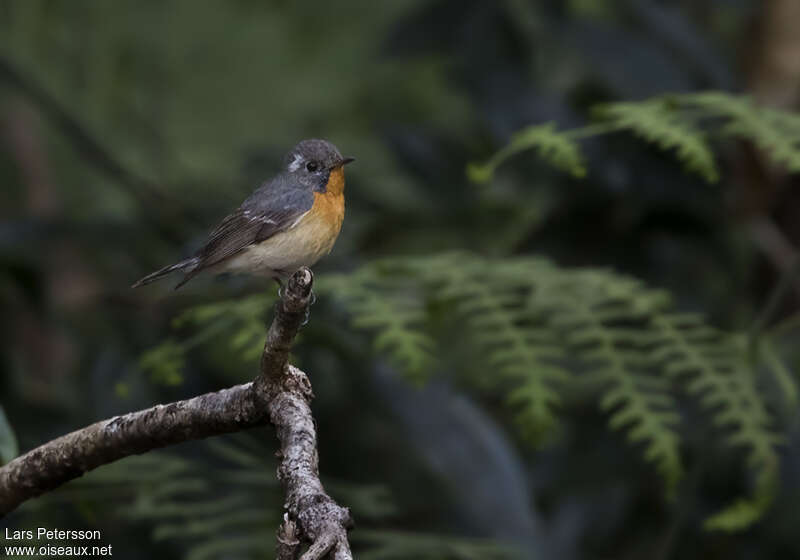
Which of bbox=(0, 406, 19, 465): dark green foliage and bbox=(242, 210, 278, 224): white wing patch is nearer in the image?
bbox=(0, 406, 19, 465): dark green foliage

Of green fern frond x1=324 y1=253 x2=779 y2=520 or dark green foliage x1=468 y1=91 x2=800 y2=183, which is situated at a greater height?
dark green foliage x1=468 y1=91 x2=800 y2=183

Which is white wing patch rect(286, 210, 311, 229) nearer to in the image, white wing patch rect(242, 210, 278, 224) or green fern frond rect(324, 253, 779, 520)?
white wing patch rect(242, 210, 278, 224)

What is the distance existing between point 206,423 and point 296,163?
4.03 feet

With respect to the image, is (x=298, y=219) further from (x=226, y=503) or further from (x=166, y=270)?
(x=226, y=503)

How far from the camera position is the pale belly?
105 inches

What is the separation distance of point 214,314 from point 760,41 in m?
2.94

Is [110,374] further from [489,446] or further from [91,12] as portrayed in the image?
[91,12]

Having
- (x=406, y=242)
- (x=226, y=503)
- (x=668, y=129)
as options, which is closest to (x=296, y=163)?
(x=226, y=503)

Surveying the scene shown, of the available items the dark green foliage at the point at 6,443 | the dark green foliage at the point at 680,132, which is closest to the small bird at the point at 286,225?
the dark green foliage at the point at 680,132

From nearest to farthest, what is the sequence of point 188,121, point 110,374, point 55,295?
point 110,374, point 55,295, point 188,121

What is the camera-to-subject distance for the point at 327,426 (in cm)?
367

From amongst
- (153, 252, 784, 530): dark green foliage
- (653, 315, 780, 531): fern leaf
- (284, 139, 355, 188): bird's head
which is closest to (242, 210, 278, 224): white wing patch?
(284, 139, 355, 188): bird's head

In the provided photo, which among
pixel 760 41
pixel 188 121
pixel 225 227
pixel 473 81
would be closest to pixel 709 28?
pixel 760 41

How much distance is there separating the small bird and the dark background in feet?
1.75
